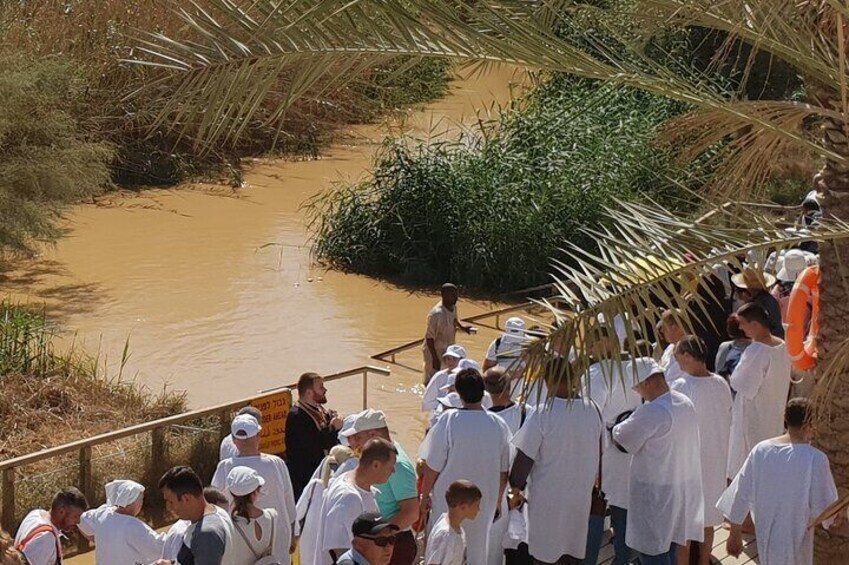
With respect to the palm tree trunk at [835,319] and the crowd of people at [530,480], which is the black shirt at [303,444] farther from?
the palm tree trunk at [835,319]

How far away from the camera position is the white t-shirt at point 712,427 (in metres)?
7.22

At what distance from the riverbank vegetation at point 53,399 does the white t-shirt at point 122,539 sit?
4.82 meters

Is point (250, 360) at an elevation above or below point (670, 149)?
below

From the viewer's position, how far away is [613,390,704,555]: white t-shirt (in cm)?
671

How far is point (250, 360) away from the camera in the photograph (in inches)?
618

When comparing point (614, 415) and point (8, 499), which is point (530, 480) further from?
point (8, 499)

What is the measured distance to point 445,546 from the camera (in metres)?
5.97

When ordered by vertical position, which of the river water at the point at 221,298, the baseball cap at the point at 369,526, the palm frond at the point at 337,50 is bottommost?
the river water at the point at 221,298

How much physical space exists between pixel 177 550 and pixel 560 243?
1230 centimetres

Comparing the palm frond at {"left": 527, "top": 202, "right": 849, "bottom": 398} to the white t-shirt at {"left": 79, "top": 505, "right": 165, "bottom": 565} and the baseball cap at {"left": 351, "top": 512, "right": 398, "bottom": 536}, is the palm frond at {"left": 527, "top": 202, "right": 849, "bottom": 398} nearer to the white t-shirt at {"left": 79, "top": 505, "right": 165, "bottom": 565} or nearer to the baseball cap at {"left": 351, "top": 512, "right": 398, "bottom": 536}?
the baseball cap at {"left": 351, "top": 512, "right": 398, "bottom": 536}

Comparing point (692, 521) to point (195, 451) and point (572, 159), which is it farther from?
point (572, 159)

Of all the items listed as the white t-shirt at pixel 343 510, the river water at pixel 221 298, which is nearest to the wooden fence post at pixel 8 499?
the white t-shirt at pixel 343 510

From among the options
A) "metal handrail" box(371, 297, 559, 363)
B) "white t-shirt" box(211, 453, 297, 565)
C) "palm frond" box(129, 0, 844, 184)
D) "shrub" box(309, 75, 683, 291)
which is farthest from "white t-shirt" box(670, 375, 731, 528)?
"shrub" box(309, 75, 683, 291)

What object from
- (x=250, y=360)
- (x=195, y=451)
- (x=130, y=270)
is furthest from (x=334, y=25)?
(x=130, y=270)
